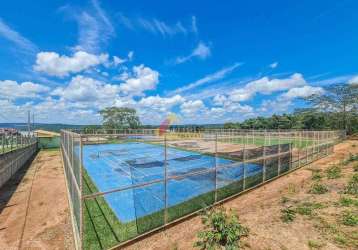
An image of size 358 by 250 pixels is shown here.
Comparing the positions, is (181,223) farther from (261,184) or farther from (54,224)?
(261,184)

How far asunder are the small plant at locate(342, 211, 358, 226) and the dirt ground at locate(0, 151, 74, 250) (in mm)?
6836

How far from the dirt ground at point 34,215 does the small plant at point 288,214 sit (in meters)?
5.51

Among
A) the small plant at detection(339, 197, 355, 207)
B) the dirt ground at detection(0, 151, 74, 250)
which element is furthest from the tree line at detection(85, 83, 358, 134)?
the small plant at detection(339, 197, 355, 207)

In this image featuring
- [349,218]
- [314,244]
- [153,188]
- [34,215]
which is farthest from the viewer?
[34,215]

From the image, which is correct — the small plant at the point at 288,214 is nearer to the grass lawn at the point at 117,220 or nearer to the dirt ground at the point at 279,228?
the dirt ground at the point at 279,228

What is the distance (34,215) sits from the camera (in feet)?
21.4

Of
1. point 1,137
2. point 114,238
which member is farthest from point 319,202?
point 1,137

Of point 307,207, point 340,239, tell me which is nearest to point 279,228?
point 340,239

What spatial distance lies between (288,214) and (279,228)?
0.84 metres

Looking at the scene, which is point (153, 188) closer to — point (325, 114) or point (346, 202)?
point (346, 202)

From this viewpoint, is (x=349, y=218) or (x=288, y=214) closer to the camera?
(x=349, y=218)

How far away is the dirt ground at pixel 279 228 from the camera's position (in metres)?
4.39

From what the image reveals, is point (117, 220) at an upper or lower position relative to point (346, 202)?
lower

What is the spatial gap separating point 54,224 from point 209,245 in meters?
4.64
